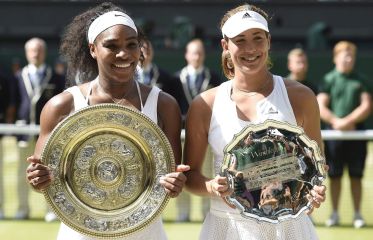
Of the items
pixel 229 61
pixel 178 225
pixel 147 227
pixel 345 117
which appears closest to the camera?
pixel 147 227

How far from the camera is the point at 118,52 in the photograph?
139 inches

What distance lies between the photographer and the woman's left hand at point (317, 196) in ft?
11.3

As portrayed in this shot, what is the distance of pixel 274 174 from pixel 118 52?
0.78 meters

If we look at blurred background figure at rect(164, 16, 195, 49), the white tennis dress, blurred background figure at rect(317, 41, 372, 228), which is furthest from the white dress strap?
blurred background figure at rect(164, 16, 195, 49)

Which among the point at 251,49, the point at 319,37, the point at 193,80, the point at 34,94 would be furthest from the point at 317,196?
the point at 319,37

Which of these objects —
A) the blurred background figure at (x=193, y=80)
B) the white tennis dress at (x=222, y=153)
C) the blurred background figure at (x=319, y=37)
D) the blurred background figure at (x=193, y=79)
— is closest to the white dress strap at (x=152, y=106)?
the white tennis dress at (x=222, y=153)

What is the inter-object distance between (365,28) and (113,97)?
518 inches

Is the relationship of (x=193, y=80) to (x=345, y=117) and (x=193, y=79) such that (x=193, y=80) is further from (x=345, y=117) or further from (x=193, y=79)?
(x=345, y=117)

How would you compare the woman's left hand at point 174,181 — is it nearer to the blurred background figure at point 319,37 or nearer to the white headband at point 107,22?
the white headband at point 107,22

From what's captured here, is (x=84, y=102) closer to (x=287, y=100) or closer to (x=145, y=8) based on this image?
(x=287, y=100)

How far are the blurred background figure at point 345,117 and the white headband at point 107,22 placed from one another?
14.1 ft

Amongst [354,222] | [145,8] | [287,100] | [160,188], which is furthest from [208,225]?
[145,8]

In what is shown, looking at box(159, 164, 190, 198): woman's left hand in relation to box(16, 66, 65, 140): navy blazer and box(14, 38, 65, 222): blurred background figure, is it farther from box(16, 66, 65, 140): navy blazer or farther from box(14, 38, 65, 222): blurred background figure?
box(16, 66, 65, 140): navy blazer

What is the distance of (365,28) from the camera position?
53.3 feet
